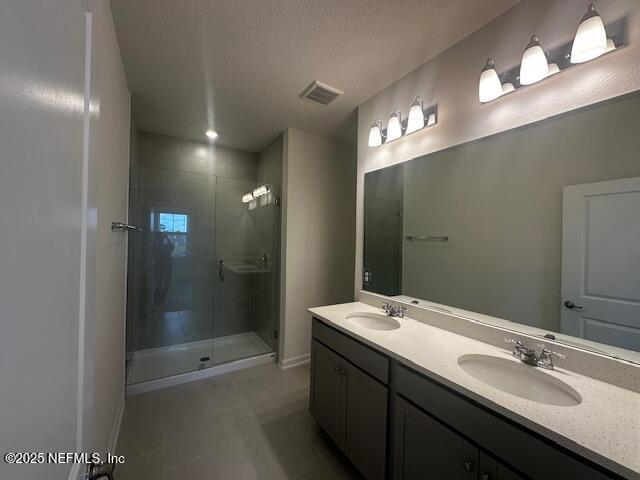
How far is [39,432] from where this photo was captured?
1.24ft

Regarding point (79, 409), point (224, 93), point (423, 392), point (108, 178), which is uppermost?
point (224, 93)

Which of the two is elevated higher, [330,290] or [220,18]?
[220,18]

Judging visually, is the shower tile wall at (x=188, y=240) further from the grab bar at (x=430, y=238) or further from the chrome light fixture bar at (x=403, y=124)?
the grab bar at (x=430, y=238)

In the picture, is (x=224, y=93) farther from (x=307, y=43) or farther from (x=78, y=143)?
(x=78, y=143)

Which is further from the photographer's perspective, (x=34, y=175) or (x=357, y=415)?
(x=357, y=415)

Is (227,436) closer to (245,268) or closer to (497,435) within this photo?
(497,435)

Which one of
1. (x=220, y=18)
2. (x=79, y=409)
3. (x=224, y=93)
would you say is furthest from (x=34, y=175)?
(x=224, y=93)

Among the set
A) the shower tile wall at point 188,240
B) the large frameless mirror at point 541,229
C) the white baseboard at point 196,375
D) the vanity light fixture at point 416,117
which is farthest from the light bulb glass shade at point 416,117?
the white baseboard at point 196,375

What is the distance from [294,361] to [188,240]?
182cm

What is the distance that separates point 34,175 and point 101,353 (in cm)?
132

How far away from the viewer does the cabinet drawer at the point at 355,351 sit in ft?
4.20

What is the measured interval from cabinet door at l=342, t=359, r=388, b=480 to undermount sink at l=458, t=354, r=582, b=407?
461mm

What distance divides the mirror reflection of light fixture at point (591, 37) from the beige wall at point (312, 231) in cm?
219

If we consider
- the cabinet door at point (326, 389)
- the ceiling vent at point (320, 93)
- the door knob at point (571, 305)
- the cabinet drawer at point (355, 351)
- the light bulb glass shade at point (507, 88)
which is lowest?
the cabinet door at point (326, 389)
